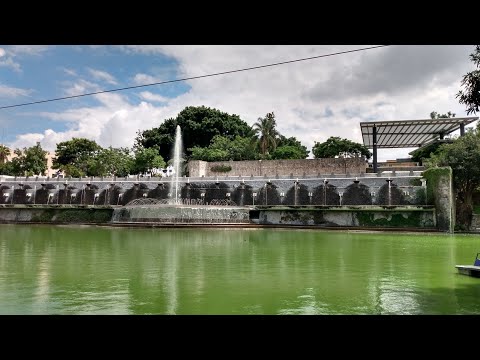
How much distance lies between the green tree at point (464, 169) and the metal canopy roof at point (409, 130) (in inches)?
191

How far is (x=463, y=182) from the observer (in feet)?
94.6

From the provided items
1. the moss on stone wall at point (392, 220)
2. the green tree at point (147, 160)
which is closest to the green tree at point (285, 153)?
the green tree at point (147, 160)

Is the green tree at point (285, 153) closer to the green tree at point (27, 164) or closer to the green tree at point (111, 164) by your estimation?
the green tree at point (111, 164)

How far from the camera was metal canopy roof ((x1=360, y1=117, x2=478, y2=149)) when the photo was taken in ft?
111

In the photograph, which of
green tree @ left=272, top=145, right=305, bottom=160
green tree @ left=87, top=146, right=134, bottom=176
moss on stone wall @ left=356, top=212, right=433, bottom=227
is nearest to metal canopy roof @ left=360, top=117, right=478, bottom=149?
moss on stone wall @ left=356, top=212, right=433, bottom=227

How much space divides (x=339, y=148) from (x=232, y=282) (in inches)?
2015

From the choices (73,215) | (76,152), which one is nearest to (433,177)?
(73,215)

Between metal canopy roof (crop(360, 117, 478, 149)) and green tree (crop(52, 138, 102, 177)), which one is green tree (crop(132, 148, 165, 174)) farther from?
metal canopy roof (crop(360, 117, 478, 149))

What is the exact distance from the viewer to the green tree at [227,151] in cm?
5178

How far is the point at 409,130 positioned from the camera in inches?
1464

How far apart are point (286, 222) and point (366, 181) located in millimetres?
7974

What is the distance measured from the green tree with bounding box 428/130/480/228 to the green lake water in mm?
15469
